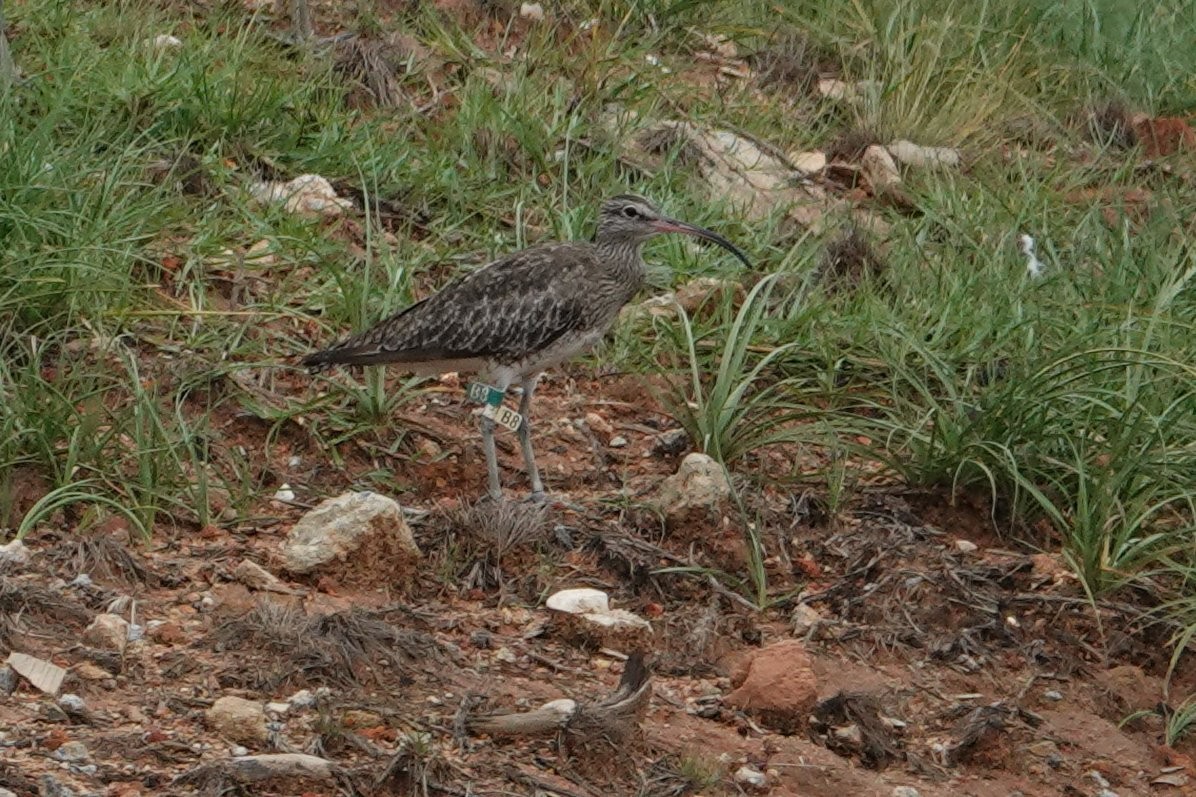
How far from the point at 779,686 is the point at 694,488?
1.20 metres

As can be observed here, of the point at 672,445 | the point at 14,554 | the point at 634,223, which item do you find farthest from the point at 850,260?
the point at 14,554

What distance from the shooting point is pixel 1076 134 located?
10742 millimetres

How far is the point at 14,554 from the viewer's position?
5.99m

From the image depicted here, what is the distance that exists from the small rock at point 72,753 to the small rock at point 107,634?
0.65 meters

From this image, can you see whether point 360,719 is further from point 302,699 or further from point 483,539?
point 483,539

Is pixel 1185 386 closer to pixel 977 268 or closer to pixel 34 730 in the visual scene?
pixel 977 268

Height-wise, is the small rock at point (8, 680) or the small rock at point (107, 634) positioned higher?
the small rock at point (8, 680)

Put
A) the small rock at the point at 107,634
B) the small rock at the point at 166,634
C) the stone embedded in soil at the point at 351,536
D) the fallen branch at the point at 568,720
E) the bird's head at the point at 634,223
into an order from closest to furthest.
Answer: the fallen branch at the point at 568,720
the small rock at the point at 107,634
the small rock at the point at 166,634
the stone embedded in soil at the point at 351,536
the bird's head at the point at 634,223

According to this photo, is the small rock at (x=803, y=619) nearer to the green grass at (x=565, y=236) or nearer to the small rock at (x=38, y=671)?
the green grass at (x=565, y=236)

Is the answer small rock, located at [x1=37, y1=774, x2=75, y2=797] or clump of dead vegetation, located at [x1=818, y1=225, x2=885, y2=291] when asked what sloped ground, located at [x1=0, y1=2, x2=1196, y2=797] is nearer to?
small rock, located at [x1=37, y1=774, x2=75, y2=797]

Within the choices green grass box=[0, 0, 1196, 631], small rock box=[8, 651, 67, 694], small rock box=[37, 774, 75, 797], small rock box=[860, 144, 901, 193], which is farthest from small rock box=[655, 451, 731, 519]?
small rock box=[860, 144, 901, 193]

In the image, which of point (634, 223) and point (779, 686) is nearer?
point (779, 686)

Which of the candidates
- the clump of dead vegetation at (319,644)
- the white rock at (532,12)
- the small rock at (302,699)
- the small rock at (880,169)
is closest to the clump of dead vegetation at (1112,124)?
the small rock at (880,169)

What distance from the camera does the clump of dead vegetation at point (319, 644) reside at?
5.43 meters
